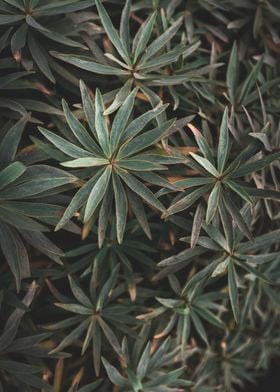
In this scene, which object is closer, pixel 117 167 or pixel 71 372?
pixel 117 167

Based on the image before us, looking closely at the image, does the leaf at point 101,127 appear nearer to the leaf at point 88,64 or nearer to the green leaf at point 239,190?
the leaf at point 88,64

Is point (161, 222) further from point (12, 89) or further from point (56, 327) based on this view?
point (12, 89)

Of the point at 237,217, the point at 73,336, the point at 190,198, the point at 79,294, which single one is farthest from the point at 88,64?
the point at 73,336

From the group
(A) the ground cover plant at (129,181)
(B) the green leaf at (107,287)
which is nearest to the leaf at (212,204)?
(A) the ground cover plant at (129,181)

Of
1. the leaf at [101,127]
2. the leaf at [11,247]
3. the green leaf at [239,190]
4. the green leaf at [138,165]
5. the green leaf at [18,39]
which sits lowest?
the leaf at [11,247]

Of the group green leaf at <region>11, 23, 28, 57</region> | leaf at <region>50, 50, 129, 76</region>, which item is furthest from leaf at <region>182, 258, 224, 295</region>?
green leaf at <region>11, 23, 28, 57</region>

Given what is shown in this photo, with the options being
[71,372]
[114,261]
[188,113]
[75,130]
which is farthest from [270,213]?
[71,372]

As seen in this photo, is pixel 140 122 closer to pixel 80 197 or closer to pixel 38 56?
pixel 80 197

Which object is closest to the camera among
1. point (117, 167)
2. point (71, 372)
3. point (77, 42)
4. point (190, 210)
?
point (117, 167)
